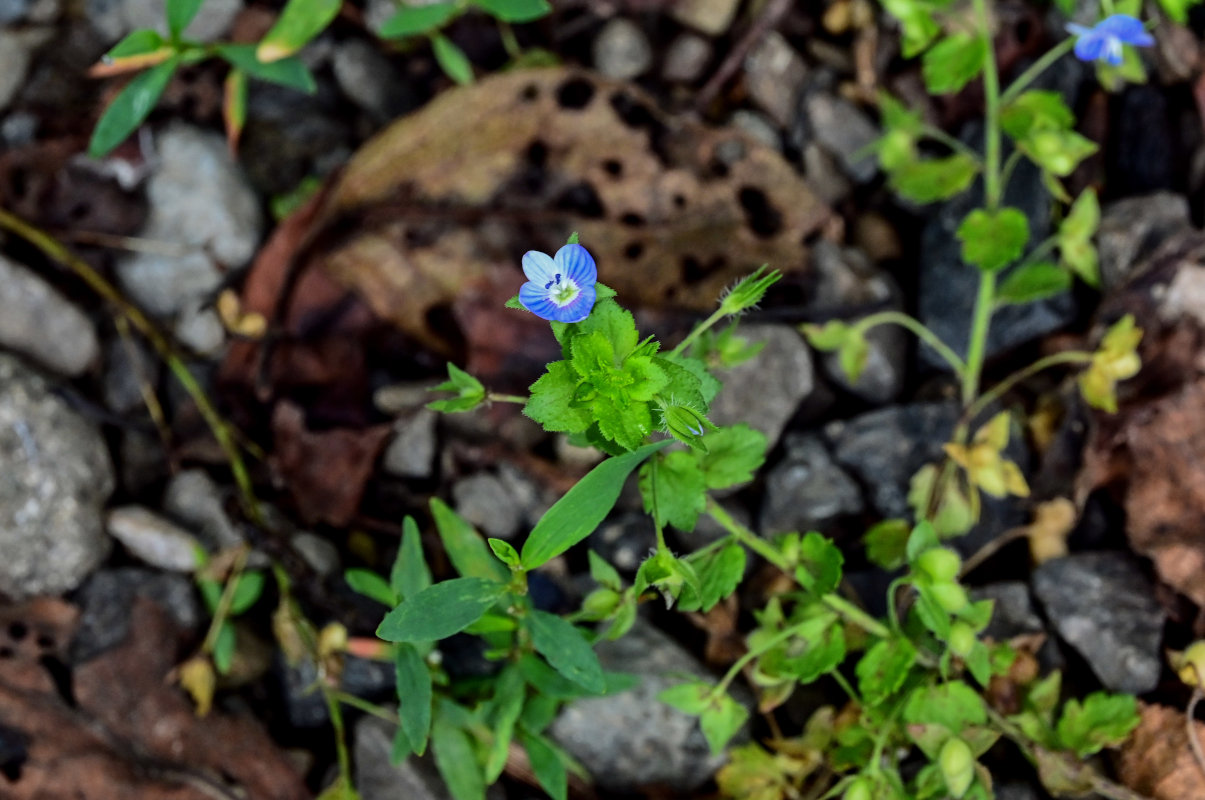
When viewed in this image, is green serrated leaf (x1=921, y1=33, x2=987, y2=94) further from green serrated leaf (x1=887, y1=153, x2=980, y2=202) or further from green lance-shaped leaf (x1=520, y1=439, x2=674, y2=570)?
green lance-shaped leaf (x1=520, y1=439, x2=674, y2=570)

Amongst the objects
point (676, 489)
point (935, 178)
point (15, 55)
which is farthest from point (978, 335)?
point (15, 55)

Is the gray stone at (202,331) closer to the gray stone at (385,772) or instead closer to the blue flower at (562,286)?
the gray stone at (385,772)

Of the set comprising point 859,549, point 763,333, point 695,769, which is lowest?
point 695,769

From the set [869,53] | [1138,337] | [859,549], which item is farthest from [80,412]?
[1138,337]

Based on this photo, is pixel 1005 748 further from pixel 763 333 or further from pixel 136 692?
pixel 136 692

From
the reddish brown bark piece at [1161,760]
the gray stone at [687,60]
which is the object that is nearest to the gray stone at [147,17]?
the gray stone at [687,60]
